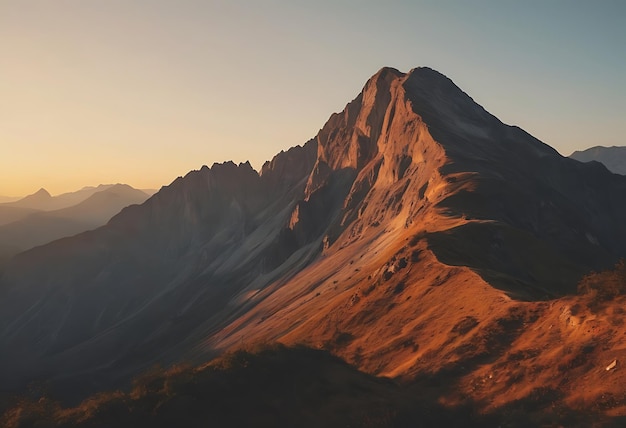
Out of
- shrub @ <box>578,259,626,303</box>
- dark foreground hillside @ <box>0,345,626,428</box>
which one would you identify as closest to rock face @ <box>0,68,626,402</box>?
shrub @ <box>578,259,626,303</box>

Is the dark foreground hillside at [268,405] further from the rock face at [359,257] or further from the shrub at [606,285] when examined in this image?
the rock face at [359,257]

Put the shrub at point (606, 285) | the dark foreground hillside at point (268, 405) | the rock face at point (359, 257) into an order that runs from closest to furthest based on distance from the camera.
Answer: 1. the dark foreground hillside at point (268, 405)
2. the shrub at point (606, 285)
3. the rock face at point (359, 257)

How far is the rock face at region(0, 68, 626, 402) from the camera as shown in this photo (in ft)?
162

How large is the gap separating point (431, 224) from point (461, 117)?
242 ft

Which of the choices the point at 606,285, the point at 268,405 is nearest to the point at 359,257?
the point at 606,285

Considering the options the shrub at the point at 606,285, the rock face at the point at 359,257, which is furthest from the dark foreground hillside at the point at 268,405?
the rock face at the point at 359,257

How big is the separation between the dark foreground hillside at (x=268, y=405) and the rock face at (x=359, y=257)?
10.1 meters

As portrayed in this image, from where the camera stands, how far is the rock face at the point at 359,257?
162 feet

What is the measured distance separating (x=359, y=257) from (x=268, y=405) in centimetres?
6462

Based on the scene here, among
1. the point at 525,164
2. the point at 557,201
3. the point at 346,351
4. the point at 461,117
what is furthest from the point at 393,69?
the point at 346,351

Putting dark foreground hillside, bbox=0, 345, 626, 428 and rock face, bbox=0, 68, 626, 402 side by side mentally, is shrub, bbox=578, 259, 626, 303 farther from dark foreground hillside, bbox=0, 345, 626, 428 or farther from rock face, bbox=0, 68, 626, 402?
rock face, bbox=0, 68, 626, 402

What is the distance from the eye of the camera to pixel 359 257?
8550cm

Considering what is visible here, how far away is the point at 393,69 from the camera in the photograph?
488 ft

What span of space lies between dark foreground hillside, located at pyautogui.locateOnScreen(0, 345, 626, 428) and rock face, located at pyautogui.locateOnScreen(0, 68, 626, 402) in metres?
10.1
